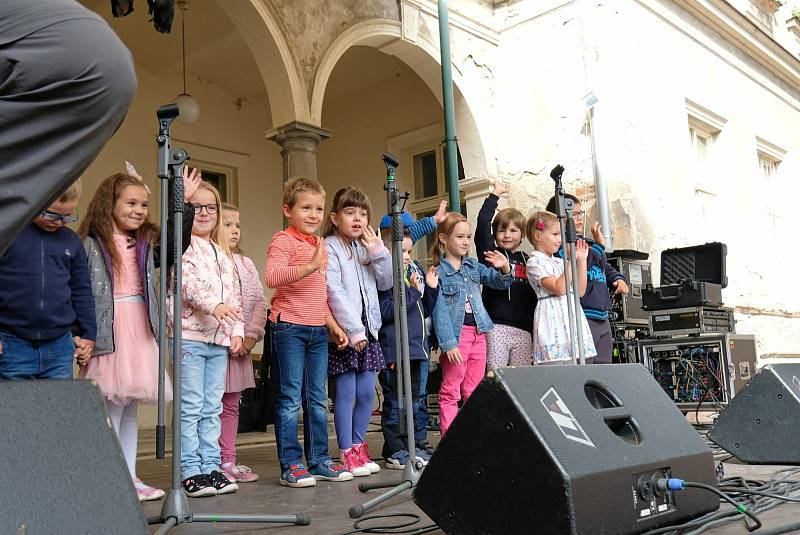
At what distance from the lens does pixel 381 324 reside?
3.66 m

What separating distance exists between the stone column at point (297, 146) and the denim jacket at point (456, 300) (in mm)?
2212

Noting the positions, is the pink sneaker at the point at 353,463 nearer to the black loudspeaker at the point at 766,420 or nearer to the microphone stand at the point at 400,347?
the microphone stand at the point at 400,347

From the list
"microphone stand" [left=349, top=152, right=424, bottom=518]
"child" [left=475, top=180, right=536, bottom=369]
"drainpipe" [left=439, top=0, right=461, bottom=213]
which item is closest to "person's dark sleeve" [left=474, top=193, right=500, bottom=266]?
"child" [left=475, top=180, right=536, bottom=369]

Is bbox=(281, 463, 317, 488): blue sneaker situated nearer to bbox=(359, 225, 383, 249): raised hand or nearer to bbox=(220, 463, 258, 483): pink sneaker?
bbox=(220, 463, 258, 483): pink sneaker

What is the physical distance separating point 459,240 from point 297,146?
91.7 inches

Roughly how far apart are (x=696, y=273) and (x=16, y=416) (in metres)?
6.05

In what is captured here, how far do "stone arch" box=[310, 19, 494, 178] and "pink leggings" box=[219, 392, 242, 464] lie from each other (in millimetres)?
3008

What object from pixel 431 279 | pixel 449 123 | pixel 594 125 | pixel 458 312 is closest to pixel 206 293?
pixel 431 279

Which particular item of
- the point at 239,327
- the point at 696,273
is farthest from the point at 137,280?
the point at 696,273

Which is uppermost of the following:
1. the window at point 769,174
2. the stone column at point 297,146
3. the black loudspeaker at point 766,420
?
the window at point 769,174

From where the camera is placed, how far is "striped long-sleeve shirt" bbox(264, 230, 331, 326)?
10.6 ft

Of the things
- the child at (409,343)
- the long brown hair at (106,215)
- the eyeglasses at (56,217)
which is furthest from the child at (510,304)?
the eyeglasses at (56,217)

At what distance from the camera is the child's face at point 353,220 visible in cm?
348

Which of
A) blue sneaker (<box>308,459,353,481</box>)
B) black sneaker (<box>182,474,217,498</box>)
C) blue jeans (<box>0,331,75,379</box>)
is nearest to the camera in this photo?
blue jeans (<box>0,331,75,379</box>)
